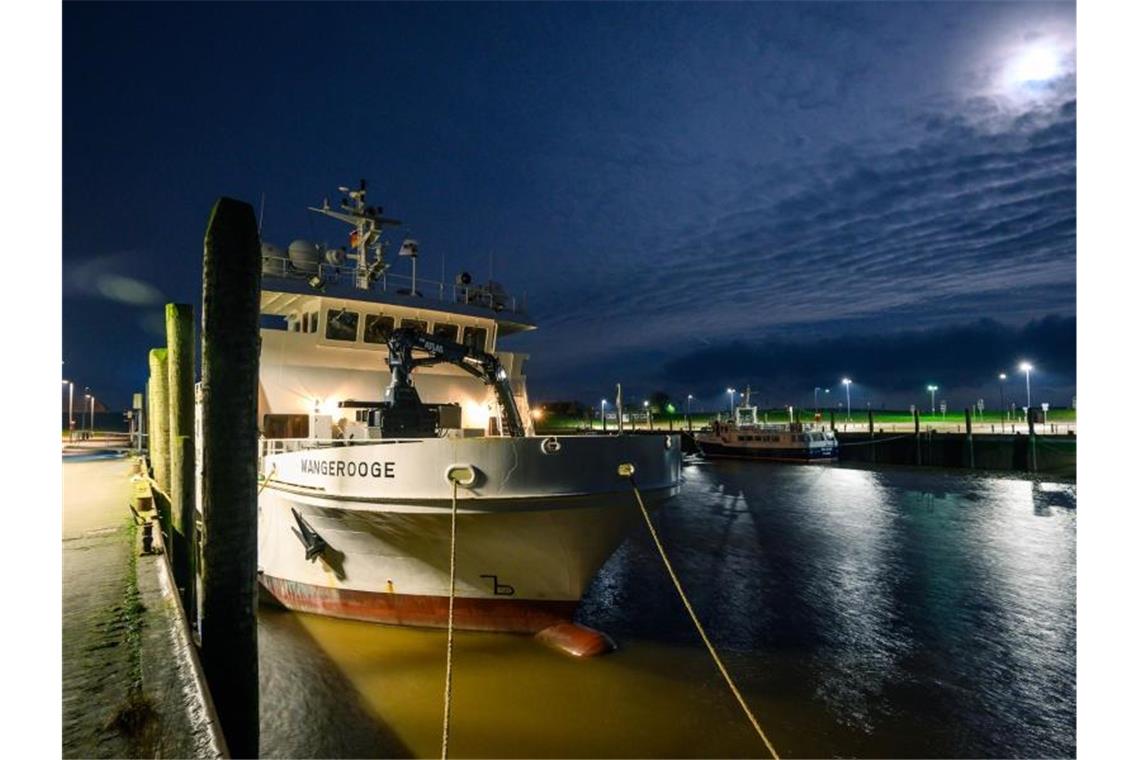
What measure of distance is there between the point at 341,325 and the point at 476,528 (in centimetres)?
694

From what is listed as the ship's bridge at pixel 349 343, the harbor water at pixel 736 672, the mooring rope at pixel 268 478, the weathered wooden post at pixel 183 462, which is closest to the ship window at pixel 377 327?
the ship's bridge at pixel 349 343

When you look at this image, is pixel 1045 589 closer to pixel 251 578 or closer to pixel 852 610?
pixel 852 610

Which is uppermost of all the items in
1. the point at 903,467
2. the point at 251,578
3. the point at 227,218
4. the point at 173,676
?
the point at 227,218

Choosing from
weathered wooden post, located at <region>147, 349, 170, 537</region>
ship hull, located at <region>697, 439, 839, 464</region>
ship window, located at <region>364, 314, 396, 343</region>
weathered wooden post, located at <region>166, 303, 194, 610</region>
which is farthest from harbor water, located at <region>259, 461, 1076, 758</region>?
ship hull, located at <region>697, 439, 839, 464</region>

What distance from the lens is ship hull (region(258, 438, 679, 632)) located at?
7398mm

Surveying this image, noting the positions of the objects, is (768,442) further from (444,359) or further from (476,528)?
(476,528)

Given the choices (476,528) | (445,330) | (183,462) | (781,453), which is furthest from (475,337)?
(781,453)

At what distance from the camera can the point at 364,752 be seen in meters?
6.26

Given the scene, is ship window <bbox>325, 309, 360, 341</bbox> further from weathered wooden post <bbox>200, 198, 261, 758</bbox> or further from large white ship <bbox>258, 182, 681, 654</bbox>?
weathered wooden post <bbox>200, 198, 261, 758</bbox>

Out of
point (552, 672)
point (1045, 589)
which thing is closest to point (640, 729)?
point (552, 672)

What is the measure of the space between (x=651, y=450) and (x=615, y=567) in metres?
7.42

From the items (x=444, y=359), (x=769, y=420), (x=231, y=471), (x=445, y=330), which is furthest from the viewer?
(x=769, y=420)

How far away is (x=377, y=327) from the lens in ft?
42.2

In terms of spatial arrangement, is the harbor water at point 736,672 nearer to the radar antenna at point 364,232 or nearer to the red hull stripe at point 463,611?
the red hull stripe at point 463,611
